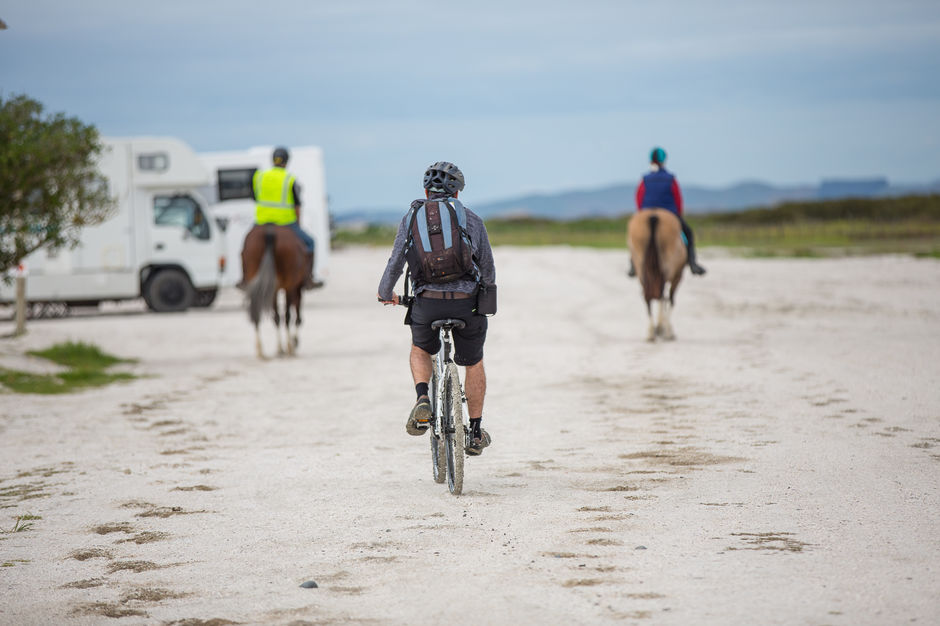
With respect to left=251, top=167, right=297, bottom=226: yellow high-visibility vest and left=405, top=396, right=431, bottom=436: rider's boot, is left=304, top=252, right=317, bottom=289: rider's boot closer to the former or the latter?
left=251, top=167, right=297, bottom=226: yellow high-visibility vest

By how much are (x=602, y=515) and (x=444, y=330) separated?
1.55m

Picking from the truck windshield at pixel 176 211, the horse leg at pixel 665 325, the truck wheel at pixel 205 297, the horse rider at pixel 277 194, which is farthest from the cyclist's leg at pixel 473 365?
the truck wheel at pixel 205 297

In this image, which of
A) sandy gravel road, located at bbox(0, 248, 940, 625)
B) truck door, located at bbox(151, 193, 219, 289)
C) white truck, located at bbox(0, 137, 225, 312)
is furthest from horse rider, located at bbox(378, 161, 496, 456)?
truck door, located at bbox(151, 193, 219, 289)

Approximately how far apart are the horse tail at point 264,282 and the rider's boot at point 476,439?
337 inches

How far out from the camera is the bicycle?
277 inches

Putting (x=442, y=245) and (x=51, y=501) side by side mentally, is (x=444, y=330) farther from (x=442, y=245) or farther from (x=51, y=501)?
(x=51, y=501)

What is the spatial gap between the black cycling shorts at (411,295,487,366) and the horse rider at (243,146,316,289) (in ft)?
27.9

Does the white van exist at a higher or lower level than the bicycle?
higher

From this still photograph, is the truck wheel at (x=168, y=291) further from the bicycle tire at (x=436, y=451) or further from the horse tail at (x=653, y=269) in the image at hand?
the bicycle tire at (x=436, y=451)

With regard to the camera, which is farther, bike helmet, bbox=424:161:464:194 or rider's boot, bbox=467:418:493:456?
rider's boot, bbox=467:418:493:456

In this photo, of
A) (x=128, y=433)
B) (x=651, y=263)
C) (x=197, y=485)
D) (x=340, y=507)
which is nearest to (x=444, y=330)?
(x=340, y=507)

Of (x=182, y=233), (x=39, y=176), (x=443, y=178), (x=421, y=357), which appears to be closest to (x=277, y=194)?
(x=39, y=176)

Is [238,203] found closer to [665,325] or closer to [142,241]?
[142,241]

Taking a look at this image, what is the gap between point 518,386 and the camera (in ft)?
41.3
